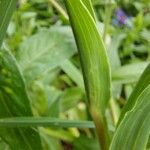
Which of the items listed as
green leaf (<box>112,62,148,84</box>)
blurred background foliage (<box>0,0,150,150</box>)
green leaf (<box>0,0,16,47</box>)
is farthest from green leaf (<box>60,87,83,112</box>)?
green leaf (<box>0,0,16,47</box>)

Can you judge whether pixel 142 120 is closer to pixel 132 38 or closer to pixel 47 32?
pixel 47 32

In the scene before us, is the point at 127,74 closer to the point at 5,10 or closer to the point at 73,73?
the point at 73,73

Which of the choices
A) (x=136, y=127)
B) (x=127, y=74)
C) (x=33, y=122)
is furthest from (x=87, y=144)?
(x=136, y=127)

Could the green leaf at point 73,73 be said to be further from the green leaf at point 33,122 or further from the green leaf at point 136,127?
the green leaf at point 136,127

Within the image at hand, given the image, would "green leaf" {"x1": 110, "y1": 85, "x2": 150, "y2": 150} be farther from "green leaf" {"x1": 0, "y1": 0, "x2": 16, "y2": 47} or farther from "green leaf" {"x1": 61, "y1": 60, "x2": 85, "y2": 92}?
"green leaf" {"x1": 61, "y1": 60, "x2": 85, "y2": 92}

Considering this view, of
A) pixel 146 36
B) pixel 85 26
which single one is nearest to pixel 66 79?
pixel 146 36

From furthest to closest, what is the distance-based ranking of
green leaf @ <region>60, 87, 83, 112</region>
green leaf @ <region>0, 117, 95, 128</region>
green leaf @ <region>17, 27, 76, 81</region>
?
green leaf @ <region>60, 87, 83, 112</region> < green leaf @ <region>17, 27, 76, 81</region> < green leaf @ <region>0, 117, 95, 128</region>
